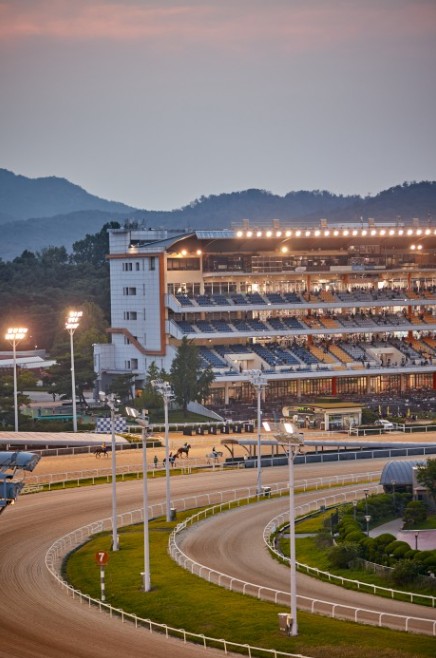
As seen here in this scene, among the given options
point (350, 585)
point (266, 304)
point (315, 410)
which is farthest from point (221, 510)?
point (266, 304)

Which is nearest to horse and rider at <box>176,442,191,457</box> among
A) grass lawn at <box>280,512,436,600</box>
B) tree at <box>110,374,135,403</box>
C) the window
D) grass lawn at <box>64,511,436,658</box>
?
grass lawn at <box>280,512,436,600</box>

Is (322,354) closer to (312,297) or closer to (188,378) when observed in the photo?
(312,297)

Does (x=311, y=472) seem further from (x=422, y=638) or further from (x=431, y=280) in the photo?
(x=431, y=280)

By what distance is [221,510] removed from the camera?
6425 centimetres

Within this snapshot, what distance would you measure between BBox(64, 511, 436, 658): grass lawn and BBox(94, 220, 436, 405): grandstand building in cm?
5494

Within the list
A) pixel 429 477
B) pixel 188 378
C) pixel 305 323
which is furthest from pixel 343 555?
pixel 305 323

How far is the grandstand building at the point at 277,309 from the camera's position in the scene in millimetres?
112438

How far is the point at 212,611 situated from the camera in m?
44.1

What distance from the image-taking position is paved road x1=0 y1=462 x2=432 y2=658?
133 feet

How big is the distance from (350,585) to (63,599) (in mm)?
9693

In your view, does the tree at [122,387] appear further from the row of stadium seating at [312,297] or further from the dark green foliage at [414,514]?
the dark green foliage at [414,514]

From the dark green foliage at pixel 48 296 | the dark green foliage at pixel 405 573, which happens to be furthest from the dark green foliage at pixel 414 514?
the dark green foliage at pixel 48 296

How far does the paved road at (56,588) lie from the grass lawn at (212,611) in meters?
1.54

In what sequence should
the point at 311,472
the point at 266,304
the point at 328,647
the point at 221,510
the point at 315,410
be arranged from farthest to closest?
the point at 266,304 < the point at 315,410 < the point at 311,472 < the point at 221,510 < the point at 328,647
